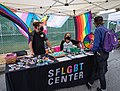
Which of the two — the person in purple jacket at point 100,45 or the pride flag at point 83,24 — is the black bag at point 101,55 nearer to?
the person in purple jacket at point 100,45

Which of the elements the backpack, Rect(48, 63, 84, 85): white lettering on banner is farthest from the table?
the backpack

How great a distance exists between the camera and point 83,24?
4.63 meters

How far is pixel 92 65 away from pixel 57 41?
13.5 ft

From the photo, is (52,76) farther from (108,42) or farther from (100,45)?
(108,42)

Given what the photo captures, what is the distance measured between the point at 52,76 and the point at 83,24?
9.24 ft

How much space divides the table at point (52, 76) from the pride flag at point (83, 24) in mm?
2244

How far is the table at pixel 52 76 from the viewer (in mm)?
1892

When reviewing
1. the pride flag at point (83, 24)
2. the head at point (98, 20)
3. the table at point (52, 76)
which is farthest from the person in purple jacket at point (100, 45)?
the pride flag at point (83, 24)

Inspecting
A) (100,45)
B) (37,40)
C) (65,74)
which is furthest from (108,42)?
(37,40)

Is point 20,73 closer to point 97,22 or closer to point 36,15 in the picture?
point 97,22

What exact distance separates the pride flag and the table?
7.36 ft

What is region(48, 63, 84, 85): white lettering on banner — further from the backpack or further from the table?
the backpack

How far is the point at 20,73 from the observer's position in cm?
188

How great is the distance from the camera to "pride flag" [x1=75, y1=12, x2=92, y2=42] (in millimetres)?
4420
